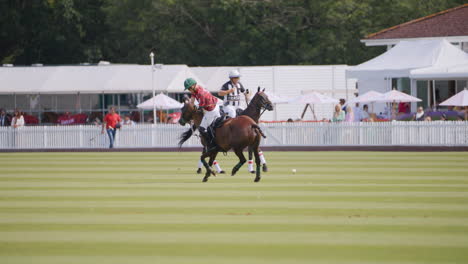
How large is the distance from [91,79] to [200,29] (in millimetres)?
16598

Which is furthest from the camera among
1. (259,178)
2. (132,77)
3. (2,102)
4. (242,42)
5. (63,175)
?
(242,42)

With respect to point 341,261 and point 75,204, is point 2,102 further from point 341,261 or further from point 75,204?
point 341,261

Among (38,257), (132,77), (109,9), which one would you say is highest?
(109,9)

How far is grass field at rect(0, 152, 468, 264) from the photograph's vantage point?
8.92 metres

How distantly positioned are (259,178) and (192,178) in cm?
191

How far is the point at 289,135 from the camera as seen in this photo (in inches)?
1255

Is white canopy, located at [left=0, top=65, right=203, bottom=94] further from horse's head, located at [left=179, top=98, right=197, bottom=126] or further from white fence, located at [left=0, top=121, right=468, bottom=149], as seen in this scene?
horse's head, located at [left=179, top=98, right=197, bottom=126]

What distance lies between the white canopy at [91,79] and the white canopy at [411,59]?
34.4 feet

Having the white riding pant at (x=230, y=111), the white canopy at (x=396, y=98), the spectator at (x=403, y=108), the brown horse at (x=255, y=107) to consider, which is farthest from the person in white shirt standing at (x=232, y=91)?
the spectator at (x=403, y=108)

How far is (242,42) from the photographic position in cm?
5575

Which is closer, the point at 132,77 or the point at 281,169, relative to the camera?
the point at 281,169

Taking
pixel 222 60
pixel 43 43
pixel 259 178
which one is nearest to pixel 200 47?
pixel 222 60

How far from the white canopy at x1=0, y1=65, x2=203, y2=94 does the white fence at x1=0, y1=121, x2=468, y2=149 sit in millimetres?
8511

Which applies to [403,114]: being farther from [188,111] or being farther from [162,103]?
[188,111]
